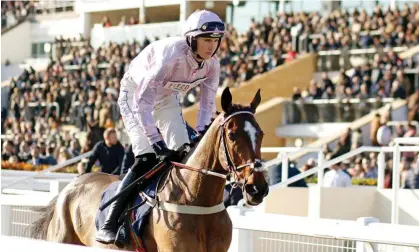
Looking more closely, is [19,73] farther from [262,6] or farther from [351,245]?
[351,245]

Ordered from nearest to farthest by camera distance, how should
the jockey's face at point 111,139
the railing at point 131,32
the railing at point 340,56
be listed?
the jockey's face at point 111,139 → the railing at point 340,56 → the railing at point 131,32

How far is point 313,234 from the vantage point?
20.2 ft

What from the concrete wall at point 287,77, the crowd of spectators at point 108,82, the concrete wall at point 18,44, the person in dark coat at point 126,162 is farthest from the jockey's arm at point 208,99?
the concrete wall at point 18,44

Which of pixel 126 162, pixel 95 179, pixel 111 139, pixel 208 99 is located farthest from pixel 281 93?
pixel 208 99

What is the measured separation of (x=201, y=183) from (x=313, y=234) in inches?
39.2

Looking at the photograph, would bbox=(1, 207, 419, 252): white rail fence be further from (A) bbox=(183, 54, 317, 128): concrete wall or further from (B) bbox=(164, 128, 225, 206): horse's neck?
(A) bbox=(183, 54, 317, 128): concrete wall

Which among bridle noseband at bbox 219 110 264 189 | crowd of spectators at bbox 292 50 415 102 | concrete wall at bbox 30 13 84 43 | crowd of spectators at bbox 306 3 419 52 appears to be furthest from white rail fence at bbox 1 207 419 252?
concrete wall at bbox 30 13 84 43

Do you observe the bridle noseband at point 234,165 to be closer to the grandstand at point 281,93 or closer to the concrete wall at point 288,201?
the grandstand at point 281,93

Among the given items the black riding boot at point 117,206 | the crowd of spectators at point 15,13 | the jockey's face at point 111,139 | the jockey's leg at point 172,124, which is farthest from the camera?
the crowd of spectators at point 15,13

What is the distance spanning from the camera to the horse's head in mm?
5070

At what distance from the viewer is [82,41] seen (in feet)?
99.8

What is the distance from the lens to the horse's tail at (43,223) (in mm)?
7199

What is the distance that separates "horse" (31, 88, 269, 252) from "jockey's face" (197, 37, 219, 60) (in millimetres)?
440

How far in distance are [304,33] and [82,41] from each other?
10.3 metres
